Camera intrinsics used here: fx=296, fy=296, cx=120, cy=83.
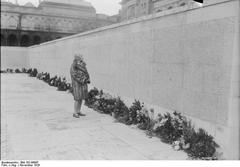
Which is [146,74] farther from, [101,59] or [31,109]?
[31,109]

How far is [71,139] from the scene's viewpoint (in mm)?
5309

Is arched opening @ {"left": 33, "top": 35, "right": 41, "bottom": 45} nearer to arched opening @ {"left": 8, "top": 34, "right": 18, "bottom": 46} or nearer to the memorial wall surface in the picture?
arched opening @ {"left": 8, "top": 34, "right": 18, "bottom": 46}

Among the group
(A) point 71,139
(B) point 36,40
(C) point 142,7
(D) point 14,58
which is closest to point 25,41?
(B) point 36,40

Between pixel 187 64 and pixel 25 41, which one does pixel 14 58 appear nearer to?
pixel 25 41

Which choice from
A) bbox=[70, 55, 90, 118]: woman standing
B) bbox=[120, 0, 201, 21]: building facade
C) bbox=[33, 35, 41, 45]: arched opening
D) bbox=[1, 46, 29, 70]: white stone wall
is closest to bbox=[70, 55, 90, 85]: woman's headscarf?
bbox=[70, 55, 90, 118]: woman standing

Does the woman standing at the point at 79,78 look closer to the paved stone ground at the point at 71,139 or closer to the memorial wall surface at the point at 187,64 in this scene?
the paved stone ground at the point at 71,139

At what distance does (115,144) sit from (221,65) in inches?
84.0

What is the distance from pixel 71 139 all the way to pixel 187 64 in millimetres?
2430

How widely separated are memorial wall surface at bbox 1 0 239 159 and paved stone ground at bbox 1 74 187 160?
2.47 ft

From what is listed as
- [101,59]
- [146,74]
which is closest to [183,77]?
[146,74]

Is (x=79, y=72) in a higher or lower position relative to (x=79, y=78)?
higher

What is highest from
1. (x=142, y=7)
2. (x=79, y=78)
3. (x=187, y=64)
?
(x=142, y=7)

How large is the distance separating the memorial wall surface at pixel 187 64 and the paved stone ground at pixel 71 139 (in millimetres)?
753

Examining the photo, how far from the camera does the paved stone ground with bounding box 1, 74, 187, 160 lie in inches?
176
